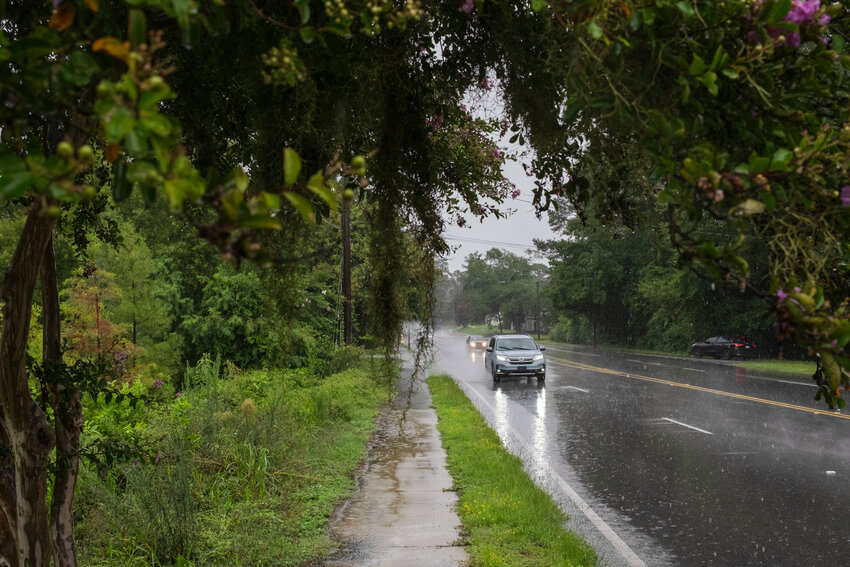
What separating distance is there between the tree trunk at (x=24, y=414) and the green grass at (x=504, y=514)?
330 centimetres

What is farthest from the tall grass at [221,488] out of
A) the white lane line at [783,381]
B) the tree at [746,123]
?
the white lane line at [783,381]

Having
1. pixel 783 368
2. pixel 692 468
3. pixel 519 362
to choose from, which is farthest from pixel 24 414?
pixel 783 368

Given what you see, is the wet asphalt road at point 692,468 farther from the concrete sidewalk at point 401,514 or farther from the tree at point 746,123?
the tree at point 746,123

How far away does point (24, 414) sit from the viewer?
2467 mm

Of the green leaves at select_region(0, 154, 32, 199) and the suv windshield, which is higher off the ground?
the green leaves at select_region(0, 154, 32, 199)

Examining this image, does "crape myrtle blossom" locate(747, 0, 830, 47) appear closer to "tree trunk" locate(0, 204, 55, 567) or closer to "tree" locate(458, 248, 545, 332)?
"tree trunk" locate(0, 204, 55, 567)

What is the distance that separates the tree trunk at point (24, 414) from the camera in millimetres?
2393

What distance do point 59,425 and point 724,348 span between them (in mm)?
33551

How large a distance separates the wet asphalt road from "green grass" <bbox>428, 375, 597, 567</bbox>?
435 millimetres

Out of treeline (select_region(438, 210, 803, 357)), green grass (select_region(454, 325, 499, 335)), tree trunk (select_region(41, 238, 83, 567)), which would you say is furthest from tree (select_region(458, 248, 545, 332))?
tree trunk (select_region(41, 238, 83, 567))

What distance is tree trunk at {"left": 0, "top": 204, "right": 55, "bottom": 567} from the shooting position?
2.39 meters

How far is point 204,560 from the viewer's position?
4777 millimetres

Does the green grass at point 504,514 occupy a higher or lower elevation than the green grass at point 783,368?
higher

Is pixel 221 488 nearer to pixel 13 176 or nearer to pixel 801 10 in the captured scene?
pixel 13 176
